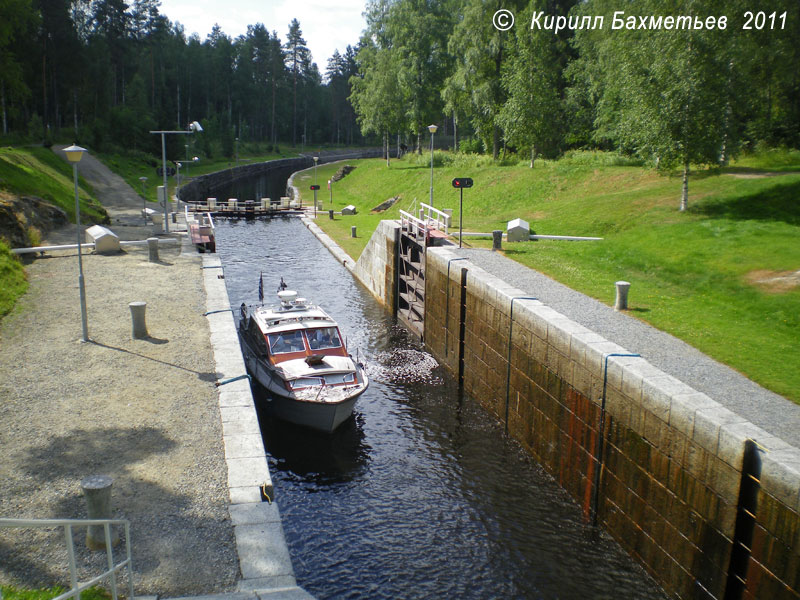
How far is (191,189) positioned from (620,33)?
4454 centimetres

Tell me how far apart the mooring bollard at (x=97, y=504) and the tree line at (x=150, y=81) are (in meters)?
41.8

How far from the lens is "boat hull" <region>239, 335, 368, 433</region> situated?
631 inches

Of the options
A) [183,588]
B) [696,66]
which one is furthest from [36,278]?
[696,66]

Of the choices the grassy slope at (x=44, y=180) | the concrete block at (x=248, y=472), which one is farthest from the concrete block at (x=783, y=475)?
the grassy slope at (x=44, y=180)

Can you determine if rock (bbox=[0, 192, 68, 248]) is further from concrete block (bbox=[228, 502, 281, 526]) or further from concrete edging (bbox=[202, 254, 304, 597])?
concrete block (bbox=[228, 502, 281, 526])

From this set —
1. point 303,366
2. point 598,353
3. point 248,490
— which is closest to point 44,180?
point 303,366

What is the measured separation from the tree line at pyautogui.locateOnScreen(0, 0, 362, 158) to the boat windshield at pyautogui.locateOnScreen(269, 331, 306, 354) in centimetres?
3519

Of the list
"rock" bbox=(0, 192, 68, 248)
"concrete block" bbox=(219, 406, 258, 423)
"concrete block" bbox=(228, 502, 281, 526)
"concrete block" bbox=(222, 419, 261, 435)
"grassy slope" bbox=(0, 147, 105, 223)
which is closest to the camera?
"concrete block" bbox=(228, 502, 281, 526)

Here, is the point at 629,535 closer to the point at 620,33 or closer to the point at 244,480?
the point at 244,480

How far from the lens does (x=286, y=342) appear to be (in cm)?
1778

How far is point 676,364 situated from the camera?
13.8 meters

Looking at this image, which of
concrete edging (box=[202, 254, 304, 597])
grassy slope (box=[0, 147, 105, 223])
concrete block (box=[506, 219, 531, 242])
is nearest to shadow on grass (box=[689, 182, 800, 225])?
concrete block (box=[506, 219, 531, 242])

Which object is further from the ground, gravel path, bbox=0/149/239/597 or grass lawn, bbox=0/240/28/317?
grass lawn, bbox=0/240/28/317

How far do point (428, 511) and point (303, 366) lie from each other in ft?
17.3
